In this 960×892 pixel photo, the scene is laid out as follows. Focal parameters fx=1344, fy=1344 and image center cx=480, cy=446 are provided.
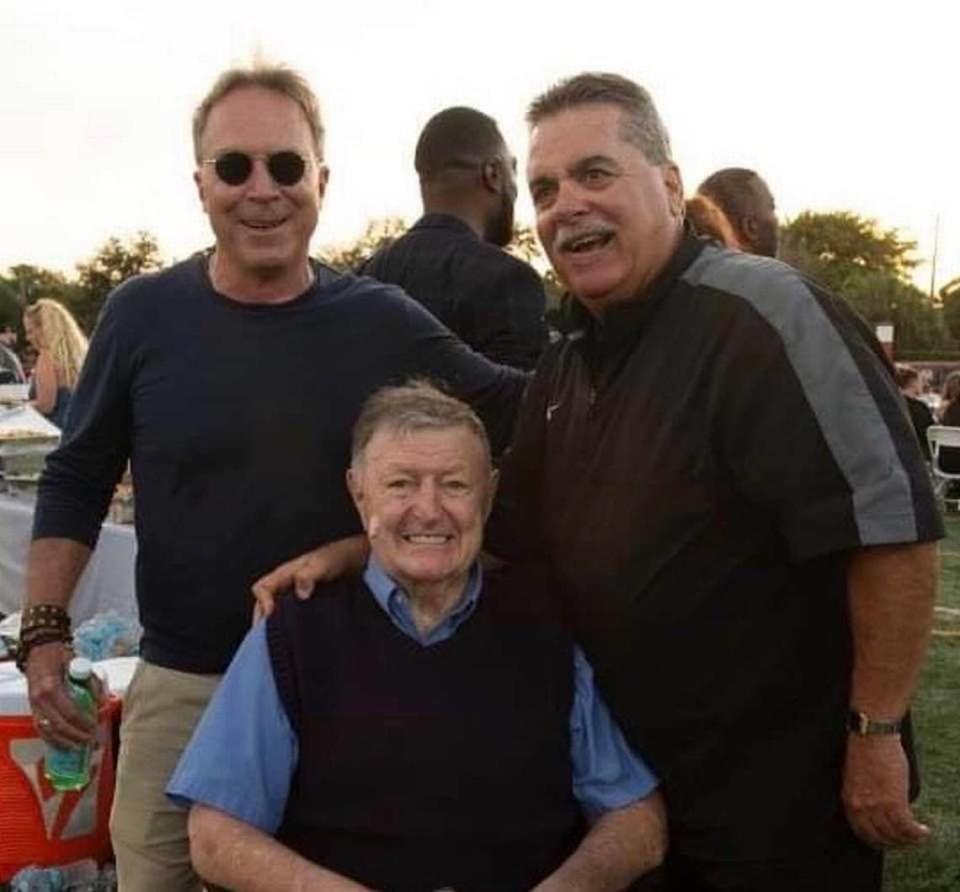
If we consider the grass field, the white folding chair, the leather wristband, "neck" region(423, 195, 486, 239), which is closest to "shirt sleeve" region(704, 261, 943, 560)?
the leather wristband

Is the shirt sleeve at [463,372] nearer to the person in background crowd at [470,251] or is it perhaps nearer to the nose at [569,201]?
the nose at [569,201]

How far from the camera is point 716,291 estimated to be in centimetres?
218

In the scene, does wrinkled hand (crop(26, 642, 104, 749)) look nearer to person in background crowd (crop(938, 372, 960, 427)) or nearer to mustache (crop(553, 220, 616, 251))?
mustache (crop(553, 220, 616, 251))

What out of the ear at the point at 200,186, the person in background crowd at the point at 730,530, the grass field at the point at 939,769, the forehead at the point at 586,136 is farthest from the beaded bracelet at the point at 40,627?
the grass field at the point at 939,769

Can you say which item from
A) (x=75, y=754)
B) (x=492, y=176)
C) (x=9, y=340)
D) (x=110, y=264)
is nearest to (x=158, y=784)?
(x=75, y=754)

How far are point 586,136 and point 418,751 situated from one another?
1084 millimetres

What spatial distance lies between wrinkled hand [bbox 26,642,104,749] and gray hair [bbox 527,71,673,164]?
58.5 inches

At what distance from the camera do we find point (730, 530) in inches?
85.3

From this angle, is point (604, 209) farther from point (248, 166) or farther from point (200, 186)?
point (200, 186)

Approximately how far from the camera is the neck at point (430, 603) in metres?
2.33

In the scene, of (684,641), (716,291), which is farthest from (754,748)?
(716,291)

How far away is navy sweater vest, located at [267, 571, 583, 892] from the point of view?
87.2 inches

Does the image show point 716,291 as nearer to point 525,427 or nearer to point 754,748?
point 525,427

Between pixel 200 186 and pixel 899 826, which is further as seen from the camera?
pixel 200 186
